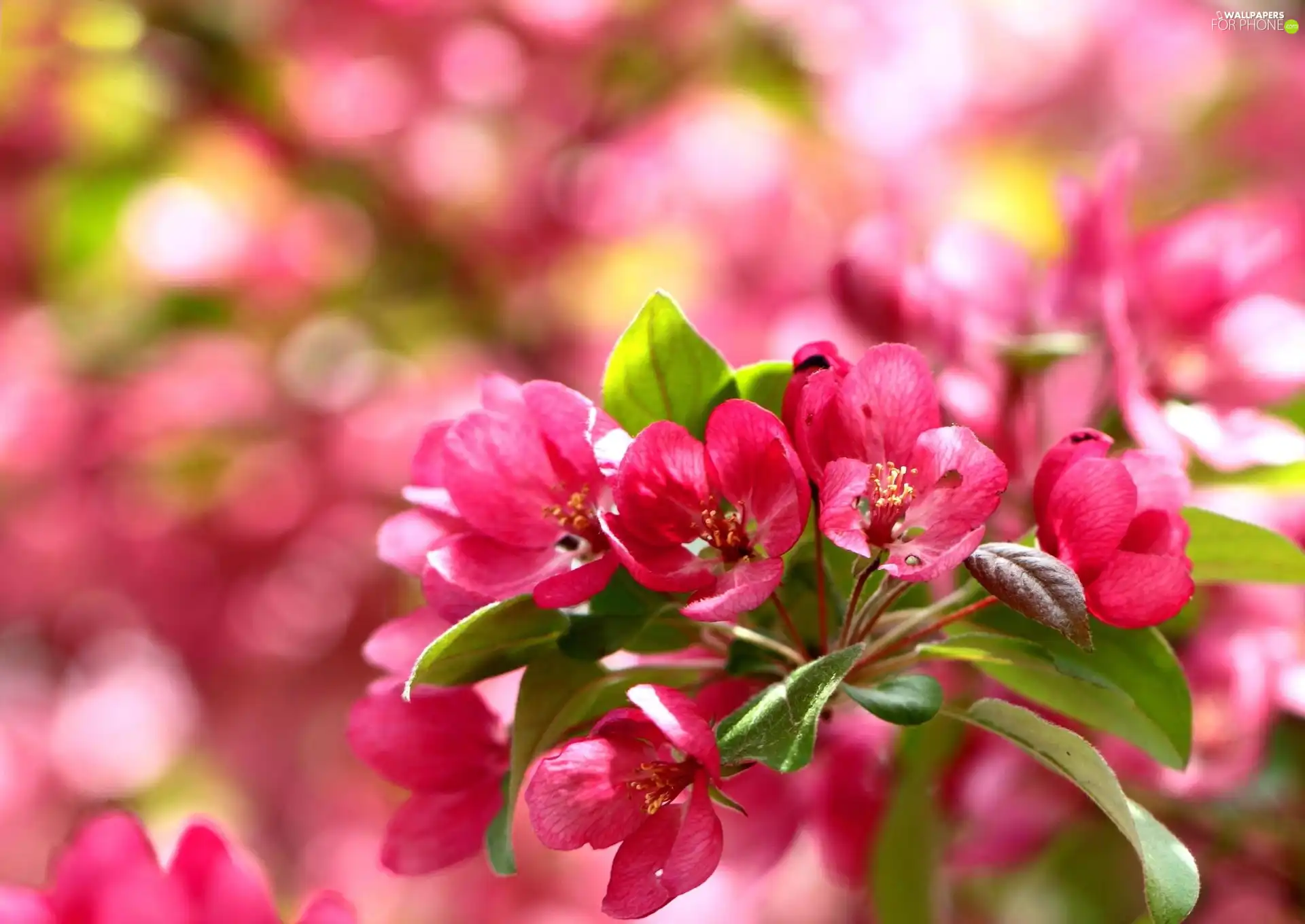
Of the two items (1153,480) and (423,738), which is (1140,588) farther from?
(423,738)

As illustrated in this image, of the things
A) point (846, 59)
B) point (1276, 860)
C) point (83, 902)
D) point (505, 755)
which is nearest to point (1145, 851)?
point (505, 755)

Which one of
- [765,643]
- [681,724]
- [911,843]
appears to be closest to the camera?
[681,724]

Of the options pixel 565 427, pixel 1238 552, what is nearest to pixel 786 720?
pixel 565 427

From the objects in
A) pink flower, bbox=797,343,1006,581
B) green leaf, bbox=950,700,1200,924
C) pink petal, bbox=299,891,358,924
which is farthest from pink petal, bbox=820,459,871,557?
pink petal, bbox=299,891,358,924

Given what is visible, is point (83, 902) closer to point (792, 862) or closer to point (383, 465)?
point (383, 465)

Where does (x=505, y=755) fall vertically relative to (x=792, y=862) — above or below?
above

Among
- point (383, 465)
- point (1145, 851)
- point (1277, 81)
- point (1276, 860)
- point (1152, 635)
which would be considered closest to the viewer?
point (1145, 851)

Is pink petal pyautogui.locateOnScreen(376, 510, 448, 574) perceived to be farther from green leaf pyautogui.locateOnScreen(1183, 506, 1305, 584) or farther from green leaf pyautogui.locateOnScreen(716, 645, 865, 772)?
green leaf pyautogui.locateOnScreen(1183, 506, 1305, 584)

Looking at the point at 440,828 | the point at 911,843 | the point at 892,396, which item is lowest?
the point at 911,843
